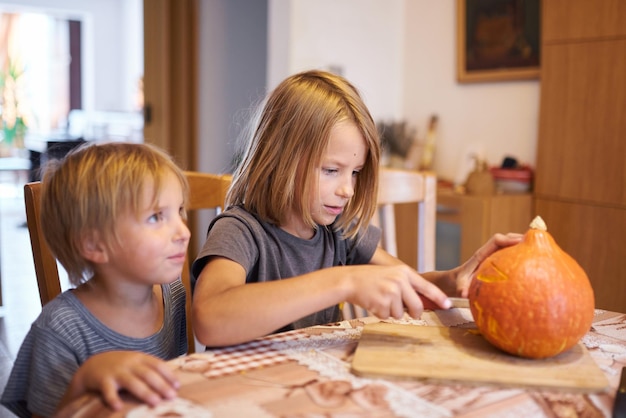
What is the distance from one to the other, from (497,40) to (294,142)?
2221mm

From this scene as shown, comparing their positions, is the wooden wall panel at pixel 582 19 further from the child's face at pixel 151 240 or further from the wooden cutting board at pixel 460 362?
the child's face at pixel 151 240

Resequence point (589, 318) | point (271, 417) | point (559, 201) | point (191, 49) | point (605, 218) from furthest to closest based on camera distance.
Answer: point (191, 49) < point (559, 201) < point (605, 218) < point (589, 318) < point (271, 417)

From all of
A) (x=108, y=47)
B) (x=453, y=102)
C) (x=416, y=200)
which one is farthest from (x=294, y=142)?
(x=108, y=47)

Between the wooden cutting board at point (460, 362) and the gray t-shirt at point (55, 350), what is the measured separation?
39 centimetres

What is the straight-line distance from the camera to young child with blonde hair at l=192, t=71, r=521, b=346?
0.87 meters

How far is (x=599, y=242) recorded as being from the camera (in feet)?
8.18

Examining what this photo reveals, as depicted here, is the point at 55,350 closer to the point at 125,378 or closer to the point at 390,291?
the point at 125,378

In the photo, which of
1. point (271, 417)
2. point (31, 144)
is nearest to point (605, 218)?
point (271, 417)

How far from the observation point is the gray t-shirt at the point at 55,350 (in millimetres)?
903

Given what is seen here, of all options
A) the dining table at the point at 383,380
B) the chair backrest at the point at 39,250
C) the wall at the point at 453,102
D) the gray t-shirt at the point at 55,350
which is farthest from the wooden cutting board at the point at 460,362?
the wall at the point at 453,102

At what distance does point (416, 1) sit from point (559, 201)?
4.68ft

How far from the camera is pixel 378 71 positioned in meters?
3.48

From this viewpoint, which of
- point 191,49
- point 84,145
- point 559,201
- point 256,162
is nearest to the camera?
point 84,145

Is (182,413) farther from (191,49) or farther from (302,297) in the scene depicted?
(191,49)
